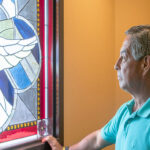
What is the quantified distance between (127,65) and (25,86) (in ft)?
2.10

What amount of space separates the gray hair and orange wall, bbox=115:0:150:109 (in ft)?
3.61

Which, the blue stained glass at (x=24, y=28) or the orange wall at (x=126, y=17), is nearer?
the blue stained glass at (x=24, y=28)

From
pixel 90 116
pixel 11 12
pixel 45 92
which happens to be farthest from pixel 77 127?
pixel 11 12

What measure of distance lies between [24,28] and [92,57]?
64cm

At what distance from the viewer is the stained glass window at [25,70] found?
1.27 m

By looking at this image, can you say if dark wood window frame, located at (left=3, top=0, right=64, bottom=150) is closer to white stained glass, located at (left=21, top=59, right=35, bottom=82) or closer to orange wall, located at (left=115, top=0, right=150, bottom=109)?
white stained glass, located at (left=21, top=59, right=35, bottom=82)

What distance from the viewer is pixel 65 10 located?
1543mm

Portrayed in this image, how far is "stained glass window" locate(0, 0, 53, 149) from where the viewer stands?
1.27m

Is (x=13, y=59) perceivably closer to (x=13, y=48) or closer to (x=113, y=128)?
(x=13, y=48)

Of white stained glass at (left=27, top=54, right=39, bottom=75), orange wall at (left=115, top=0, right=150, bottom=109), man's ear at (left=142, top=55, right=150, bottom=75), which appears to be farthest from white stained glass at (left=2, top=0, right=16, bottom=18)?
orange wall at (left=115, top=0, right=150, bottom=109)

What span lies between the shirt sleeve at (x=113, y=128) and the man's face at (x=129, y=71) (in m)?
0.23

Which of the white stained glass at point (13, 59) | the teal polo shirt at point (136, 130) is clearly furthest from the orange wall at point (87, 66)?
the teal polo shirt at point (136, 130)

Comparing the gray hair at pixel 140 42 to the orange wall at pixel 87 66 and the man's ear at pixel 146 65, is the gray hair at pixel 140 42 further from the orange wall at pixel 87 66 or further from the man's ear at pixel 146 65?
the orange wall at pixel 87 66

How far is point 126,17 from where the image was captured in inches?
82.7
